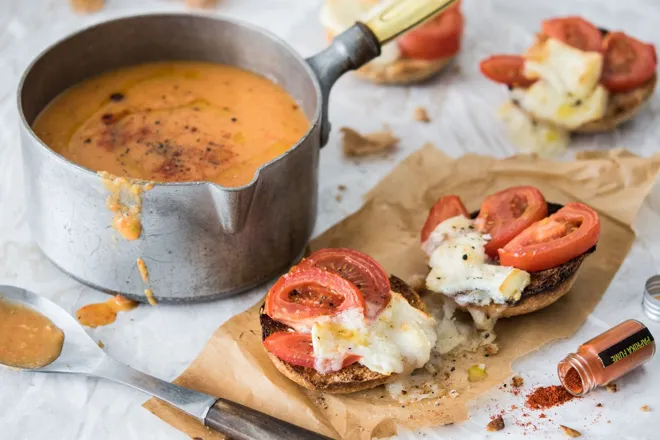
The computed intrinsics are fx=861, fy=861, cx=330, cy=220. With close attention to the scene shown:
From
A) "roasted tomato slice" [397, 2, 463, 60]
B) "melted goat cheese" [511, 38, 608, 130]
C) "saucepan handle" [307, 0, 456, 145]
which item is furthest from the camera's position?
"roasted tomato slice" [397, 2, 463, 60]

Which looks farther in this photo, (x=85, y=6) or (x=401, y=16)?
(x=85, y=6)

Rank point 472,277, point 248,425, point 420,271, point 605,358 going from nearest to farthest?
point 248,425 < point 605,358 < point 472,277 < point 420,271

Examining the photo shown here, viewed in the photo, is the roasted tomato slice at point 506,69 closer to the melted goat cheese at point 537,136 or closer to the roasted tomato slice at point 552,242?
the melted goat cheese at point 537,136

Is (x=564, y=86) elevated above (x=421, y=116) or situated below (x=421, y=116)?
above

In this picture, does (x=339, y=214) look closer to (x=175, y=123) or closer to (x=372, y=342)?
(x=175, y=123)

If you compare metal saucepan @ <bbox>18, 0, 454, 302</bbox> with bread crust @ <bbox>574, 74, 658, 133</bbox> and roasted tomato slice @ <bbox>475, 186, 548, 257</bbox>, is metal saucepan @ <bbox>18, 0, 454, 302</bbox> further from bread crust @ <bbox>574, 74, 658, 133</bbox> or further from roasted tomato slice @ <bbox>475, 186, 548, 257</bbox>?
bread crust @ <bbox>574, 74, 658, 133</bbox>

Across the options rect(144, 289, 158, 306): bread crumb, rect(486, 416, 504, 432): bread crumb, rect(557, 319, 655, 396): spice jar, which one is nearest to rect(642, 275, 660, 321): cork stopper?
rect(557, 319, 655, 396): spice jar

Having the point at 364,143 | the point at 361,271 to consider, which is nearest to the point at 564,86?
the point at 364,143
